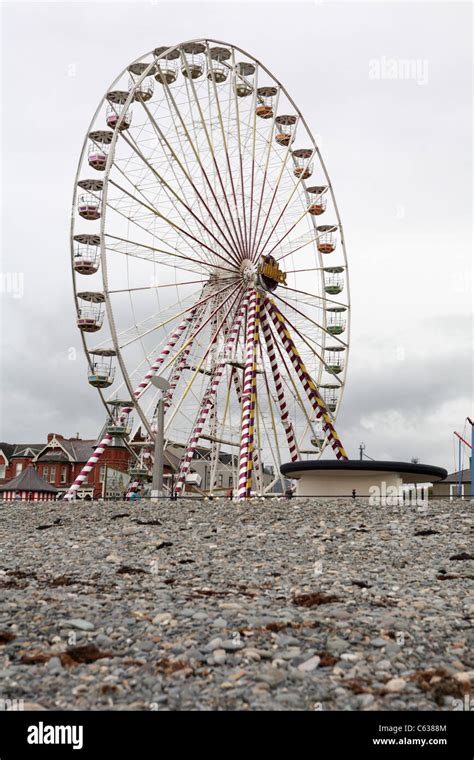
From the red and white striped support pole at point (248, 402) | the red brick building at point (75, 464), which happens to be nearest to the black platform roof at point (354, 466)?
the red and white striped support pole at point (248, 402)

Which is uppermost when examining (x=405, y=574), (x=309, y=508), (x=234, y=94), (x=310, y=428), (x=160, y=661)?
(x=234, y=94)

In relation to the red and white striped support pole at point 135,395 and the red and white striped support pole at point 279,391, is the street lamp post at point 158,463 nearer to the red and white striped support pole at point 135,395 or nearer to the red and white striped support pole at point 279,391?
the red and white striped support pole at point 135,395

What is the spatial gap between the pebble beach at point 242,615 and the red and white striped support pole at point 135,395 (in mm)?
8887

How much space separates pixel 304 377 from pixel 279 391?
1.21 m

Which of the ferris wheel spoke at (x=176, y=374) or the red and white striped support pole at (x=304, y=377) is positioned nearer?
the ferris wheel spoke at (x=176, y=374)

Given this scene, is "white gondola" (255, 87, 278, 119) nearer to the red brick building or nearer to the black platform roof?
the black platform roof

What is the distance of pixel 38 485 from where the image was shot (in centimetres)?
4631

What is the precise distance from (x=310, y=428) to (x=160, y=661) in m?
28.0

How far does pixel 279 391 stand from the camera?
121 ft

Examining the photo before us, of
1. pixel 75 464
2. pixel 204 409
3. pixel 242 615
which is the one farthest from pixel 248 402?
pixel 75 464

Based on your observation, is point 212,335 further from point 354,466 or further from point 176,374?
point 354,466

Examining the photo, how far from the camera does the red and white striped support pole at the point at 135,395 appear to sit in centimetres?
2975
